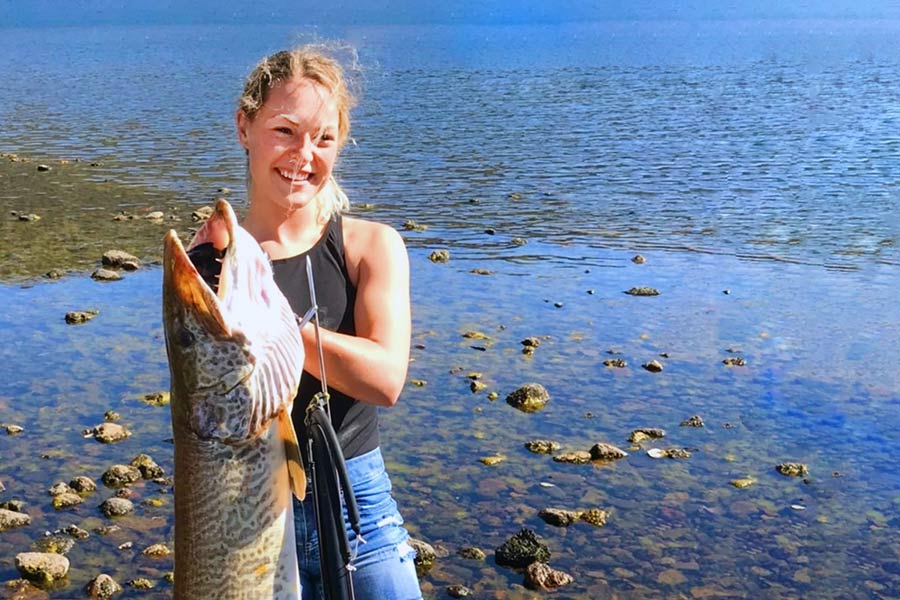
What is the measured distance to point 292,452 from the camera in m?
3.29

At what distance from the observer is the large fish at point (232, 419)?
9.96 ft

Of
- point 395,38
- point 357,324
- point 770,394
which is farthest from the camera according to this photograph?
point 395,38

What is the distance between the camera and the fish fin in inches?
127

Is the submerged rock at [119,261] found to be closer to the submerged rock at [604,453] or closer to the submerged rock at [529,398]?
the submerged rock at [529,398]

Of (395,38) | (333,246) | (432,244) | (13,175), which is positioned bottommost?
(333,246)

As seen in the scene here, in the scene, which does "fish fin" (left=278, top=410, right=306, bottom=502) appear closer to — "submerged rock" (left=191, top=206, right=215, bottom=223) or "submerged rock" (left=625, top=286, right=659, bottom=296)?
"submerged rock" (left=625, top=286, right=659, bottom=296)

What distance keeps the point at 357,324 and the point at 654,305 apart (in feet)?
31.0

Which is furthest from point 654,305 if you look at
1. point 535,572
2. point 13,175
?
point 13,175

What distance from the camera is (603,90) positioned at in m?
43.0

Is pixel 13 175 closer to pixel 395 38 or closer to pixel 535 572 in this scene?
pixel 535 572

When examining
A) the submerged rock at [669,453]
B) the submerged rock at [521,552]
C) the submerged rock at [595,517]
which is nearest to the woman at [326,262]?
the submerged rock at [521,552]

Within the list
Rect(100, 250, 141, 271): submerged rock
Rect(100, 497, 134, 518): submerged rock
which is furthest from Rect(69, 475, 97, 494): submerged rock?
Rect(100, 250, 141, 271): submerged rock

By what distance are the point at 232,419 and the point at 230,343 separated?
23cm

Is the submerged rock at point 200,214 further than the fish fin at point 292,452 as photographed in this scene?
Yes
